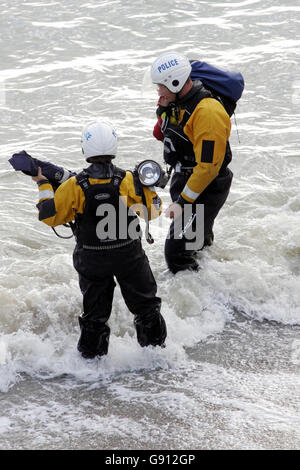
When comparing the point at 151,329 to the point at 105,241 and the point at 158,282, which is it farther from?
the point at 158,282

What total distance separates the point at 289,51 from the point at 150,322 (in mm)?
9796

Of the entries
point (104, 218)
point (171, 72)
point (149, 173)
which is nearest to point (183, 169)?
point (171, 72)

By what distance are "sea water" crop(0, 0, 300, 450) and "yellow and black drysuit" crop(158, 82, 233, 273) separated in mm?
472

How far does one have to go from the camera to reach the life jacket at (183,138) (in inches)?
221

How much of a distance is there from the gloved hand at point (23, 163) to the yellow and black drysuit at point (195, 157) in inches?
59.6

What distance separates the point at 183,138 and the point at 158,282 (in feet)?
4.85

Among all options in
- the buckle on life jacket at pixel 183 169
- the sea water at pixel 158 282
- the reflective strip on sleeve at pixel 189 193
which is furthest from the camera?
the buckle on life jacket at pixel 183 169

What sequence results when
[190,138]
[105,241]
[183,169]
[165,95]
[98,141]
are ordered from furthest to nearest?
[183,169] → [190,138] → [165,95] → [105,241] → [98,141]

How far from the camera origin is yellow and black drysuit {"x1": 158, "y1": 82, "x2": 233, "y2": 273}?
5.54 meters

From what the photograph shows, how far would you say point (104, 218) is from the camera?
467cm

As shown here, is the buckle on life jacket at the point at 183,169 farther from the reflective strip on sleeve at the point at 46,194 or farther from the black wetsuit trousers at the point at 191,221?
the reflective strip on sleeve at the point at 46,194

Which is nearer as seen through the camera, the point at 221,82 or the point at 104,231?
the point at 104,231

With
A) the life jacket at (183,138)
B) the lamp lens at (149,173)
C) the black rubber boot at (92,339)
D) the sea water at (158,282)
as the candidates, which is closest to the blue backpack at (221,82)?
the life jacket at (183,138)
